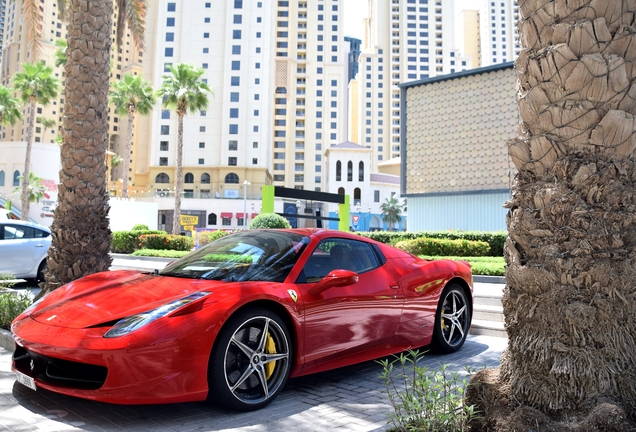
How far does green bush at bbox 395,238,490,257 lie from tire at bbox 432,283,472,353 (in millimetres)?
11205

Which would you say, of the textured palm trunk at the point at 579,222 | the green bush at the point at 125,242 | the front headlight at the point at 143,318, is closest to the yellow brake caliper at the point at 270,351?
the front headlight at the point at 143,318

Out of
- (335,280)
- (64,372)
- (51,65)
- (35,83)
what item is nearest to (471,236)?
(335,280)

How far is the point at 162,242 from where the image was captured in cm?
2470

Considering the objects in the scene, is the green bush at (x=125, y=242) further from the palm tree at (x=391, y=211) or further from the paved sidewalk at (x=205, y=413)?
the palm tree at (x=391, y=211)

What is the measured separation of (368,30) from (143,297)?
164 m

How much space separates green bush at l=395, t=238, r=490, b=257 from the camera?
56.3ft

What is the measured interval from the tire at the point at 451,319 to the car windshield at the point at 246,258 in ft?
6.25

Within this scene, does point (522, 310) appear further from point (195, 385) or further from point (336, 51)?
point (336, 51)

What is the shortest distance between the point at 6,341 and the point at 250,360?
3630 millimetres

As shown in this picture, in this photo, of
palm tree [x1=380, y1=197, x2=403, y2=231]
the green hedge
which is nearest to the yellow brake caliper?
the green hedge

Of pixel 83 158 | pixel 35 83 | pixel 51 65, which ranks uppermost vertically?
pixel 51 65

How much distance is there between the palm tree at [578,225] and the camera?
254 centimetres

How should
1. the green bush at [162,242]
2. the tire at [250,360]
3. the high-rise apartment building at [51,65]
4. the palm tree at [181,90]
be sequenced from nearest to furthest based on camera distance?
1. the tire at [250,360]
2. the green bush at [162,242]
3. the palm tree at [181,90]
4. the high-rise apartment building at [51,65]

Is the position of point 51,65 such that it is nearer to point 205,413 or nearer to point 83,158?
point 83,158
